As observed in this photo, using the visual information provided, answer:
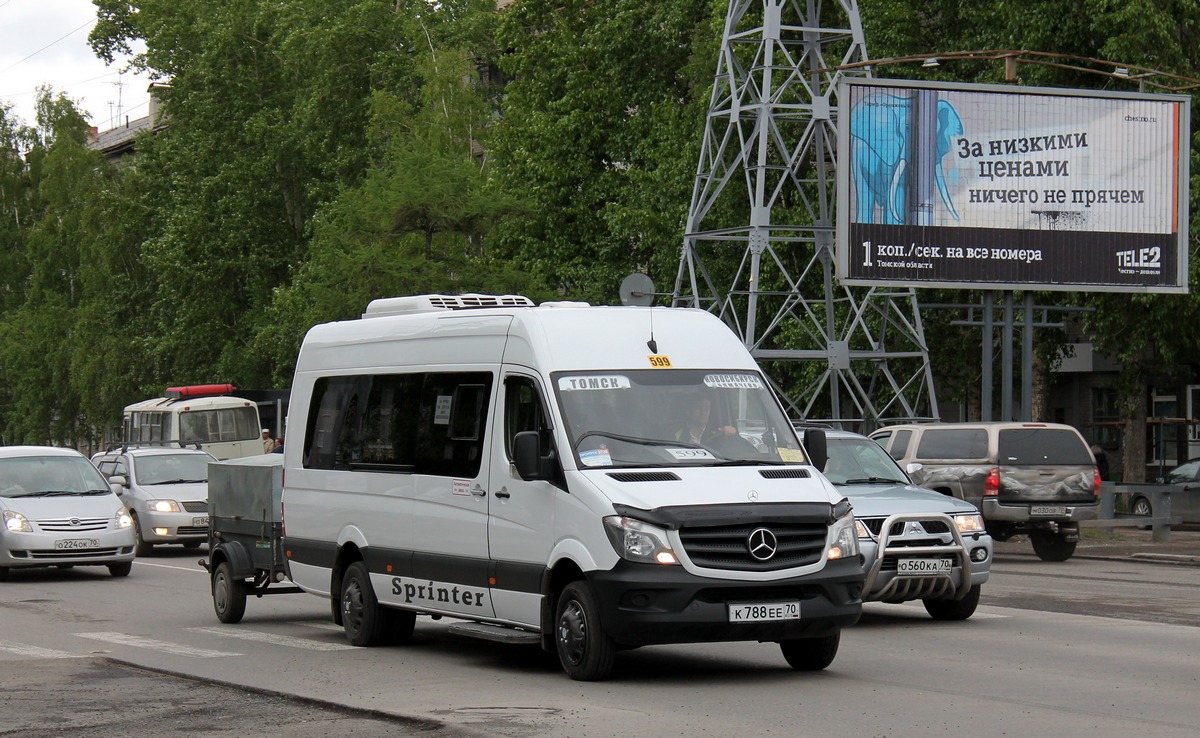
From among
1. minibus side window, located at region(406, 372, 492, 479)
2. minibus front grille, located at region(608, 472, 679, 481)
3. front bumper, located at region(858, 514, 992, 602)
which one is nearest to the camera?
minibus front grille, located at region(608, 472, 679, 481)

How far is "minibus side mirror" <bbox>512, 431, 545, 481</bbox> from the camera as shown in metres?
11.5

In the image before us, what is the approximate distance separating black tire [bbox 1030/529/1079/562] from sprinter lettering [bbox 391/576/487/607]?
13.9m

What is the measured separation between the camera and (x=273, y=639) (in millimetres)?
14930

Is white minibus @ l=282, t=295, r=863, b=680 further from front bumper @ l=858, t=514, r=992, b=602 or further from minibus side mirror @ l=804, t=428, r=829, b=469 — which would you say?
front bumper @ l=858, t=514, r=992, b=602

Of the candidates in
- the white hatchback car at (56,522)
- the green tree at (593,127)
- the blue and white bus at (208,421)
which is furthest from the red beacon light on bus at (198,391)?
the white hatchback car at (56,522)

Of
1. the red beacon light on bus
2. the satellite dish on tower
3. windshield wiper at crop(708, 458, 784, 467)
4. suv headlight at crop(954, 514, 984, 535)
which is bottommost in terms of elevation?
suv headlight at crop(954, 514, 984, 535)

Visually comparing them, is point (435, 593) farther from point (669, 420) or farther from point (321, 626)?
point (321, 626)

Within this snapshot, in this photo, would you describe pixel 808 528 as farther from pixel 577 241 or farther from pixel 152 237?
pixel 152 237

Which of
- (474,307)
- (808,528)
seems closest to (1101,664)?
(808,528)

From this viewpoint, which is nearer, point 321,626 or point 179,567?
point 321,626

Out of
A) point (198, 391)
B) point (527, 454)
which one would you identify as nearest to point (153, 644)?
point (527, 454)

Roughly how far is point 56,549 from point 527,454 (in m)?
12.3

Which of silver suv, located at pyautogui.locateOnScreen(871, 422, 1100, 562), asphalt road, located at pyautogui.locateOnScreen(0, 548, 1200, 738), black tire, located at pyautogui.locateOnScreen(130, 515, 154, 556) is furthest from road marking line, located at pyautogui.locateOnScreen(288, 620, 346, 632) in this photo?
black tire, located at pyautogui.locateOnScreen(130, 515, 154, 556)

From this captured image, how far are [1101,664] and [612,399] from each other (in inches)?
150
